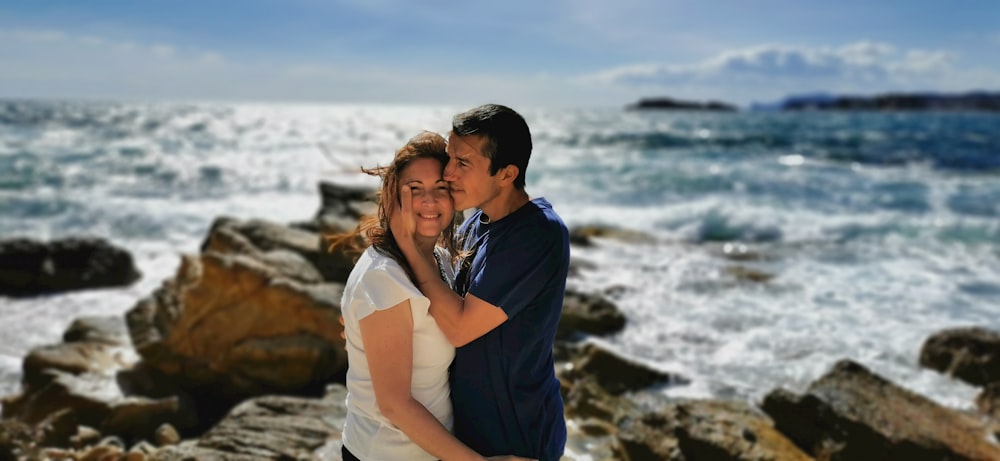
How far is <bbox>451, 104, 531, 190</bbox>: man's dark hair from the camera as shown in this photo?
7.38 feet

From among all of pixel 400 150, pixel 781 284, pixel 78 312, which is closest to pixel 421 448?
pixel 400 150

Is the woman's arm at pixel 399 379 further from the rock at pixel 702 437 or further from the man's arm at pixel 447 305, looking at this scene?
the rock at pixel 702 437

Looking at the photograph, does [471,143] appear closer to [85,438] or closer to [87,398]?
[85,438]

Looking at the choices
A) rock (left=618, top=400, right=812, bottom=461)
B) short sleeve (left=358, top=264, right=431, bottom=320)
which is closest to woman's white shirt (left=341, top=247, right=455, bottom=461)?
short sleeve (left=358, top=264, right=431, bottom=320)

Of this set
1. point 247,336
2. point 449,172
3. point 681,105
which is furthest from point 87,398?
point 681,105

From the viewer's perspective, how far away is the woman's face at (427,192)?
2303 millimetres

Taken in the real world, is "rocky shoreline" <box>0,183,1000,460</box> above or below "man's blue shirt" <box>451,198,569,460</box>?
below

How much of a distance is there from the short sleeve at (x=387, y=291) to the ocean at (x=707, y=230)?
88 cm

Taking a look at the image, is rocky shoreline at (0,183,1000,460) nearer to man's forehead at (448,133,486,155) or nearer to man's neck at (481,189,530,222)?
man's neck at (481,189,530,222)

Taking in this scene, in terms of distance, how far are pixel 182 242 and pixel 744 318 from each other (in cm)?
1015

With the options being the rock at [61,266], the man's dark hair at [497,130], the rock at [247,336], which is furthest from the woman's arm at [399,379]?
the rock at [61,266]

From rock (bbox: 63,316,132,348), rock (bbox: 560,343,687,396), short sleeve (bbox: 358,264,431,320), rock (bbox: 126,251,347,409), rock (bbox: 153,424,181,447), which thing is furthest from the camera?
rock (bbox: 63,316,132,348)

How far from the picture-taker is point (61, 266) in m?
11.6

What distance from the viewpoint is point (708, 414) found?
17.6 ft
